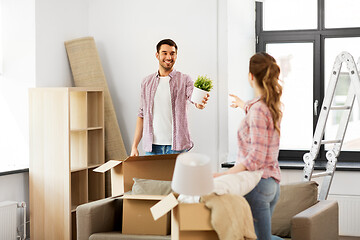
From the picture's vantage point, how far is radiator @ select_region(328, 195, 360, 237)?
5098mm

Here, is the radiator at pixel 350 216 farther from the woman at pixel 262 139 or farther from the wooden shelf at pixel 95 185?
the woman at pixel 262 139

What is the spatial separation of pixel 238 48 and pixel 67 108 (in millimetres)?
1818

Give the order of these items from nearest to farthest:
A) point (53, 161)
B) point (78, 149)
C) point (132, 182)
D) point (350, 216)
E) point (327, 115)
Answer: point (132, 182)
point (327, 115)
point (53, 161)
point (350, 216)
point (78, 149)

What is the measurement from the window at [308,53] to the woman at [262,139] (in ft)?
9.23

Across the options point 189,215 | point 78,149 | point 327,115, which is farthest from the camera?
point 78,149

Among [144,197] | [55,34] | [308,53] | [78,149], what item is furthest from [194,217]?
[308,53]

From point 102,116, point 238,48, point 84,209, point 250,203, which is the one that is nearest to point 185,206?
point 250,203

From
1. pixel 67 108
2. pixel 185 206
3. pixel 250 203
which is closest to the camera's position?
pixel 185 206

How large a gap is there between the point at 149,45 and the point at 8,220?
7.02ft

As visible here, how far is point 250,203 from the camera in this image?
289 cm

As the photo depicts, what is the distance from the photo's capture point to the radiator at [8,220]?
4645mm

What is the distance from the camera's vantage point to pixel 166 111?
15.6 ft

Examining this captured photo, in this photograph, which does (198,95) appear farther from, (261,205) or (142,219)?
(261,205)

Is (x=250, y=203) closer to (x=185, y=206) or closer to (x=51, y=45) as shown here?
Result: (x=185, y=206)
